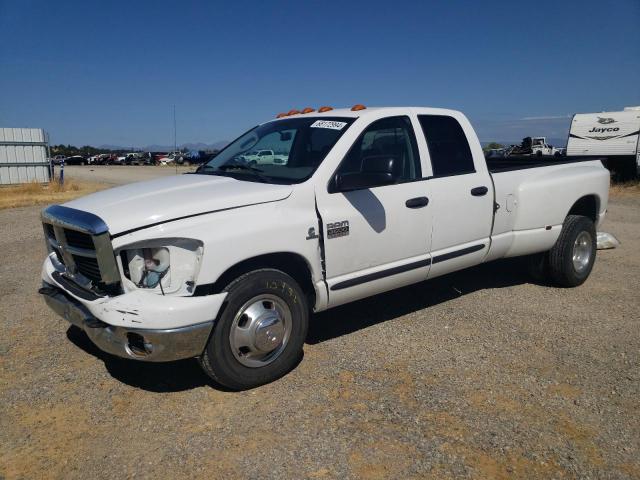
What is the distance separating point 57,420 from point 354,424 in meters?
1.84

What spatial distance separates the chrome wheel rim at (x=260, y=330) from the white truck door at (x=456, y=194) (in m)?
1.58

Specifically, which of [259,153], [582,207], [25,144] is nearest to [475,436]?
[259,153]

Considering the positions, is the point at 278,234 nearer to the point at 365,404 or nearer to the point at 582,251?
the point at 365,404

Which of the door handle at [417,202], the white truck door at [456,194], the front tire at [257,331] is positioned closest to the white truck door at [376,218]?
the door handle at [417,202]

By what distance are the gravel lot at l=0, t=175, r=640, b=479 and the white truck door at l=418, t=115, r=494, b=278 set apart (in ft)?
2.21

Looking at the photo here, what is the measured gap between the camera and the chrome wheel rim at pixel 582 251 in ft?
19.3

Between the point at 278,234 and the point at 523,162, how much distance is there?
4238 millimetres

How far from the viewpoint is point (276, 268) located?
3717 mm

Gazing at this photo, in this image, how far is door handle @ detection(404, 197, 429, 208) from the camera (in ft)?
13.9

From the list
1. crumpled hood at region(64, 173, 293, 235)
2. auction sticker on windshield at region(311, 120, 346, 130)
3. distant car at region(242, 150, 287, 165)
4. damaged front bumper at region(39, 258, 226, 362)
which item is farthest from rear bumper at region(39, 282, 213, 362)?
auction sticker on windshield at region(311, 120, 346, 130)

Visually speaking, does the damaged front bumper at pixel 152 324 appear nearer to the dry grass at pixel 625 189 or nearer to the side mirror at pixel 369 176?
the side mirror at pixel 369 176

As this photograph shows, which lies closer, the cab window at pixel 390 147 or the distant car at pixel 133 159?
the cab window at pixel 390 147

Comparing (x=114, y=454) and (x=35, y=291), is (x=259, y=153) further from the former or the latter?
(x=35, y=291)

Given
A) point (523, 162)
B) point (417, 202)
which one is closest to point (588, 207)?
point (523, 162)
